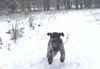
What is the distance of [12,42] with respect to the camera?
11.5 m

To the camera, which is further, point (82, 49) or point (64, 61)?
point (82, 49)

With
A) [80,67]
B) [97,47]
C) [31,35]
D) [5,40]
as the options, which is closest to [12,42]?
[5,40]

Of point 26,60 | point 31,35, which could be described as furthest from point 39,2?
point 26,60

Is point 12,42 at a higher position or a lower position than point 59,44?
lower

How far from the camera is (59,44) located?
7.67 m

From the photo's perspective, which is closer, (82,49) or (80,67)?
(80,67)

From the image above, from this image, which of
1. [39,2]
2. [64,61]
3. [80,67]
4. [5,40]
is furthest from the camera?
[39,2]

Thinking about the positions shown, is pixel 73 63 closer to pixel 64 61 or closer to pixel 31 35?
pixel 64 61

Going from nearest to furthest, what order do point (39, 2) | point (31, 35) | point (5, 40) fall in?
point (5, 40) → point (31, 35) → point (39, 2)

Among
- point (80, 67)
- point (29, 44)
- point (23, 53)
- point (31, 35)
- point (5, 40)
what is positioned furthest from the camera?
point (31, 35)

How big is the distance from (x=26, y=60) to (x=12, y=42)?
10.5 feet

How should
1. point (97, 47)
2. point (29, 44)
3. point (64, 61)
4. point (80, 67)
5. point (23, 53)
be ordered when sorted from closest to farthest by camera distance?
point (80, 67), point (64, 61), point (23, 53), point (97, 47), point (29, 44)

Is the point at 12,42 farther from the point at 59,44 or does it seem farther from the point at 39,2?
the point at 39,2

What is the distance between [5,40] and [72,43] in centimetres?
324
